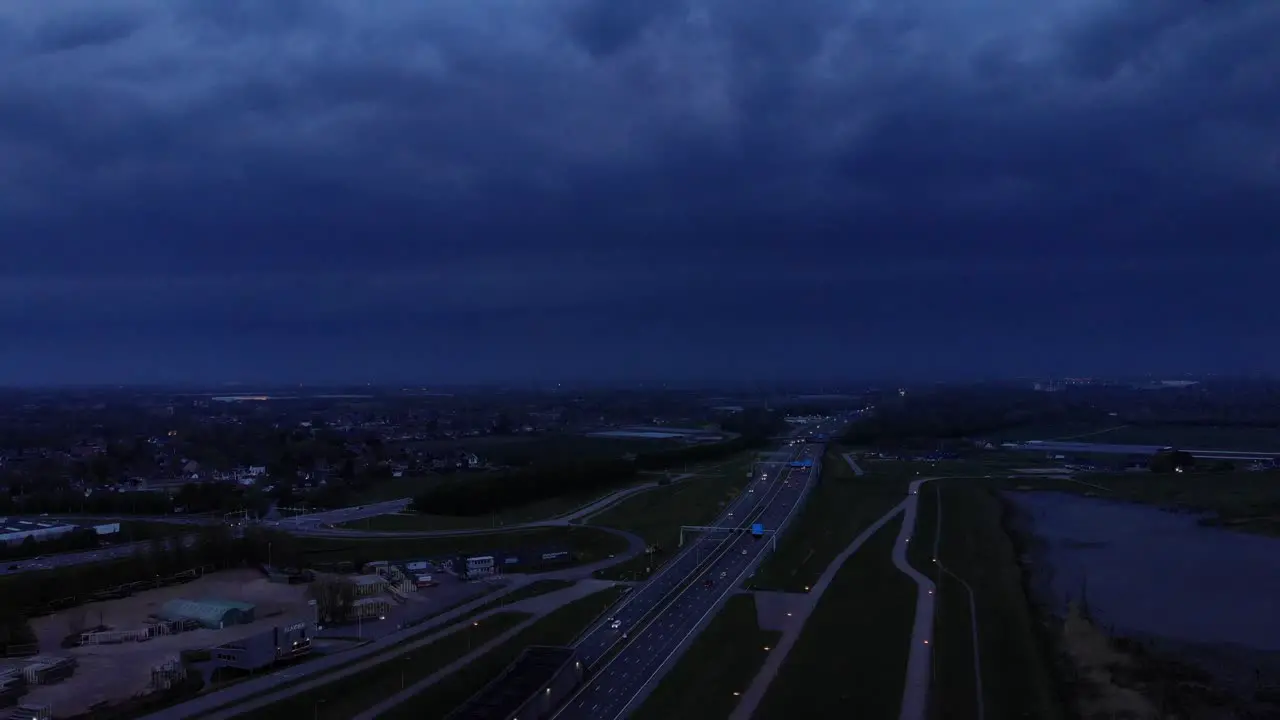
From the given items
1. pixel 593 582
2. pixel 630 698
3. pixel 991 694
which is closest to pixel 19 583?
pixel 593 582

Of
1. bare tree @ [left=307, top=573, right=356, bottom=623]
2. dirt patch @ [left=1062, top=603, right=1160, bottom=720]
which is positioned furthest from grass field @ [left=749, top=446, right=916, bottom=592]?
bare tree @ [left=307, top=573, right=356, bottom=623]

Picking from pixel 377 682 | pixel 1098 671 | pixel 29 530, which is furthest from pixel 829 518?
pixel 29 530

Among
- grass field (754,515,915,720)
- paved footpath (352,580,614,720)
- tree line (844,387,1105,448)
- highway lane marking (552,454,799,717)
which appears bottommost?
paved footpath (352,580,614,720)

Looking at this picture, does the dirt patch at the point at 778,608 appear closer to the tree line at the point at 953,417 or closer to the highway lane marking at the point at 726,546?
the highway lane marking at the point at 726,546

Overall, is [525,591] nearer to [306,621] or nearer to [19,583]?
[306,621]

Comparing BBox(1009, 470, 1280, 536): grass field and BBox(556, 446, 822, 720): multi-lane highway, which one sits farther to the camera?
BBox(1009, 470, 1280, 536): grass field

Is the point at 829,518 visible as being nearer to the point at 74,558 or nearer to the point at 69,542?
the point at 74,558

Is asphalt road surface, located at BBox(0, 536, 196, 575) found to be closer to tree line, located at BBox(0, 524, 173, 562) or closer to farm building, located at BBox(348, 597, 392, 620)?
tree line, located at BBox(0, 524, 173, 562)
